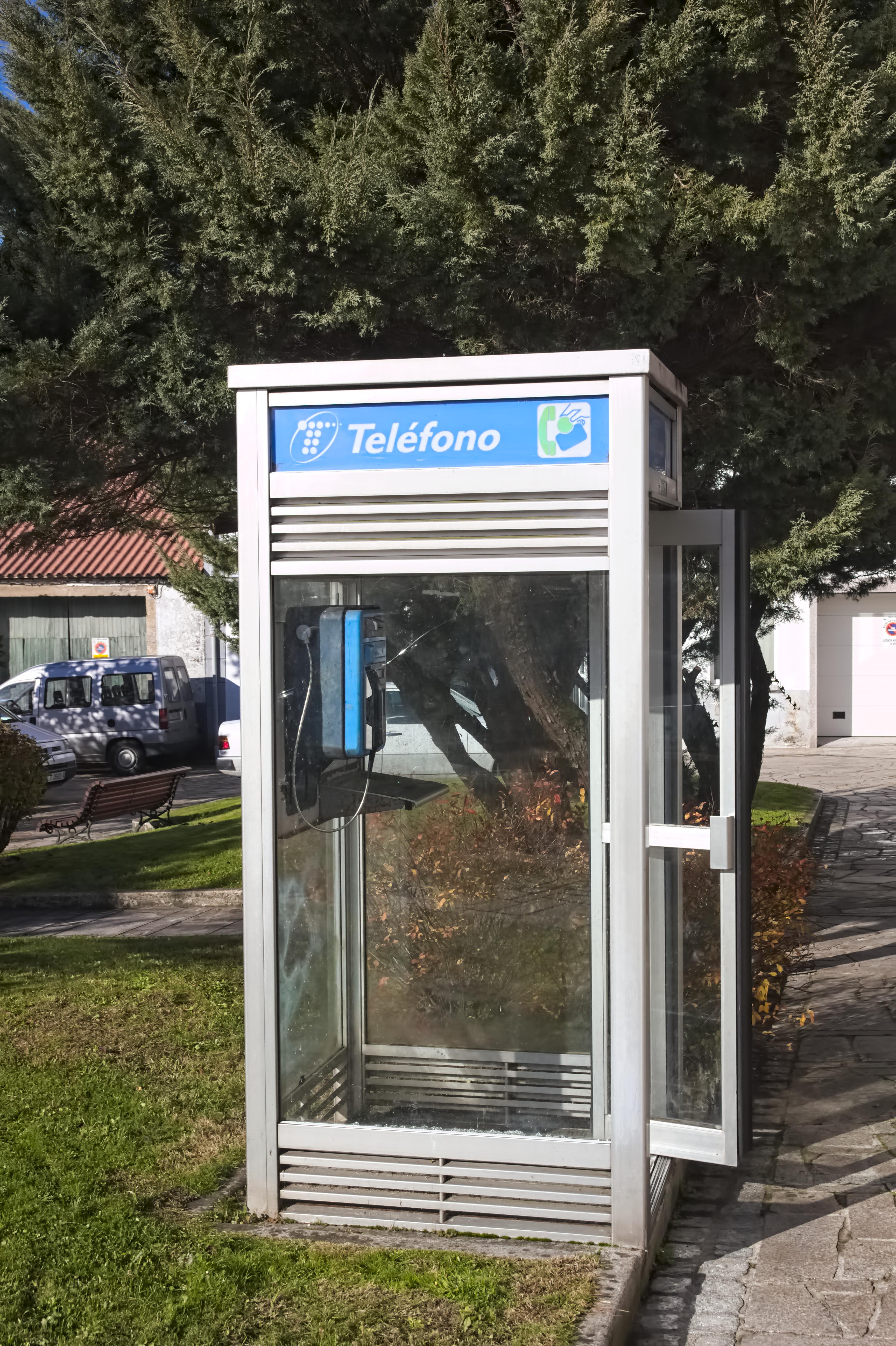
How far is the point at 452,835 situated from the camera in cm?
504

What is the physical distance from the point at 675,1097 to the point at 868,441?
12.1 feet

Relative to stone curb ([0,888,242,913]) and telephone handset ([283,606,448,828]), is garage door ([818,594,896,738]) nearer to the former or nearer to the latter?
stone curb ([0,888,242,913])

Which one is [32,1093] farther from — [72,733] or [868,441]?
[72,733]

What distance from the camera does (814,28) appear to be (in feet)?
18.3

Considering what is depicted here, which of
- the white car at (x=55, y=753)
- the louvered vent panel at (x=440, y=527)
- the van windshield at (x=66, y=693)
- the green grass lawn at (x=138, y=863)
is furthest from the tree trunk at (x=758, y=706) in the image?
the van windshield at (x=66, y=693)

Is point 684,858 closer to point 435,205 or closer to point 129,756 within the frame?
point 435,205

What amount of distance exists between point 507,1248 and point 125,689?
2082 centimetres

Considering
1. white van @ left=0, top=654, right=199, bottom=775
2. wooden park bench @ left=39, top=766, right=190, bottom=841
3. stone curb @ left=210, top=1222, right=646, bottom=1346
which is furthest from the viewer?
white van @ left=0, top=654, right=199, bottom=775

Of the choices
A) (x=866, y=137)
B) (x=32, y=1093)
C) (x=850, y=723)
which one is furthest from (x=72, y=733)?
(x=866, y=137)

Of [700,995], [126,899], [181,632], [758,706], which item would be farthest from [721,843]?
[181,632]

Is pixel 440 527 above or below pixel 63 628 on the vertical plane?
below

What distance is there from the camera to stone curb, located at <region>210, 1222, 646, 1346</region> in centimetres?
409

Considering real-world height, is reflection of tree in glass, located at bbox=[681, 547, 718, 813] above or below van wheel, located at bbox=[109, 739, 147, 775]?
above

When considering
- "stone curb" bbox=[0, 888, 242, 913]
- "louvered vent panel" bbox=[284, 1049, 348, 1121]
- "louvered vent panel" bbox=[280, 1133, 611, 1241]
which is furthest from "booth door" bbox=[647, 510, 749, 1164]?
"stone curb" bbox=[0, 888, 242, 913]
